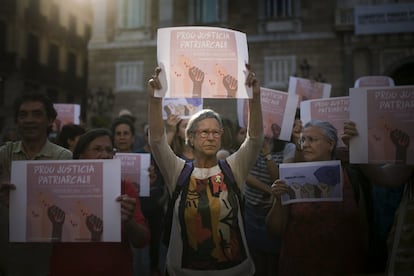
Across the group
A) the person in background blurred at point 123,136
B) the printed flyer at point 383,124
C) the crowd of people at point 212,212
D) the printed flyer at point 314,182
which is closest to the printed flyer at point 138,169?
the person in background blurred at point 123,136

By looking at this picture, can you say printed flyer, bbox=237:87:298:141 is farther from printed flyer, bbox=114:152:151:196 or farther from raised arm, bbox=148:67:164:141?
raised arm, bbox=148:67:164:141

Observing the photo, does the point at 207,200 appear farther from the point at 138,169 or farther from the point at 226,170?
the point at 138,169

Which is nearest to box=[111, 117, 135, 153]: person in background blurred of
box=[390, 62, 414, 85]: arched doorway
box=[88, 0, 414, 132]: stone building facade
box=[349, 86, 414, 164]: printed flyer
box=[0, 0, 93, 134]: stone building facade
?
box=[349, 86, 414, 164]: printed flyer

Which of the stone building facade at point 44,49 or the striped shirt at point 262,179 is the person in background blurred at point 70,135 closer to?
the striped shirt at point 262,179

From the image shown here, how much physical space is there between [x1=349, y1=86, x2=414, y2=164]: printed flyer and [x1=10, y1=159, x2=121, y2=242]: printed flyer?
4.45 feet

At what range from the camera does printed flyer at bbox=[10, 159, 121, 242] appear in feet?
7.34

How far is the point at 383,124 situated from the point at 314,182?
508mm

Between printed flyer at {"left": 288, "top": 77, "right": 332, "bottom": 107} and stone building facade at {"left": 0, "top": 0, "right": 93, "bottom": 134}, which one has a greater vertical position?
stone building facade at {"left": 0, "top": 0, "right": 93, "bottom": 134}

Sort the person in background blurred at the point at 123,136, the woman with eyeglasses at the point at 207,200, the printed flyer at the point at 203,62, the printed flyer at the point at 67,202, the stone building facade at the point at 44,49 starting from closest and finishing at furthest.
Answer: the printed flyer at the point at 67,202, the woman with eyeglasses at the point at 207,200, the printed flyer at the point at 203,62, the person in background blurred at the point at 123,136, the stone building facade at the point at 44,49

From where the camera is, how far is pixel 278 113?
3859 millimetres

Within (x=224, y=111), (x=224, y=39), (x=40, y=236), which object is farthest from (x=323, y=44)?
(x=40, y=236)

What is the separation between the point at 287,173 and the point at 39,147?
1.51m

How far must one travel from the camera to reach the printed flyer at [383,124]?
245 centimetres

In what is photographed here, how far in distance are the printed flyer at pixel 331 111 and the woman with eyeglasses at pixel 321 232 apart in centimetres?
74
